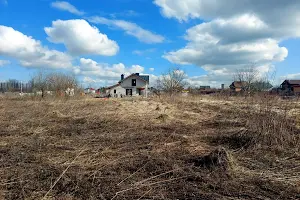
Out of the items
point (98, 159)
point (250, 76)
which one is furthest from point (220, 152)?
point (250, 76)

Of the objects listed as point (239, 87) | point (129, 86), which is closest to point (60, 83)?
point (239, 87)

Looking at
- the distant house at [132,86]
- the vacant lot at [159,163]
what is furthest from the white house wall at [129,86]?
the vacant lot at [159,163]

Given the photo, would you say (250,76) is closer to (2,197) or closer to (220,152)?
(220,152)

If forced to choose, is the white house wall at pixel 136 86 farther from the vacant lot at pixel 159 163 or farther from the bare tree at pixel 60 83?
the vacant lot at pixel 159 163

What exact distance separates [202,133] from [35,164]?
5.35m

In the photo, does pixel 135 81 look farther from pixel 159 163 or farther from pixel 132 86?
pixel 159 163

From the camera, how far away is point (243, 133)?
744cm

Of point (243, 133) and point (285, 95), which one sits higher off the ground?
point (285, 95)

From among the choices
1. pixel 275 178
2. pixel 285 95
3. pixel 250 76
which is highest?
pixel 250 76

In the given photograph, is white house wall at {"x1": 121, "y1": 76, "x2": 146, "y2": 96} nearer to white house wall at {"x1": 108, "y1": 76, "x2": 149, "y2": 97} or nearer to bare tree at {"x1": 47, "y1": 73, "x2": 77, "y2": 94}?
white house wall at {"x1": 108, "y1": 76, "x2": 149, "y2": 97}

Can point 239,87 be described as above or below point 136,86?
below

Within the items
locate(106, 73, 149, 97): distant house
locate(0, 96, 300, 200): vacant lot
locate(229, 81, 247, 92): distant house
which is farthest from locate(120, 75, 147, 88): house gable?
locate(0, 96, 300, 200): vacant lot

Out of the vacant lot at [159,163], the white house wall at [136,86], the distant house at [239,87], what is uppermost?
the white house wall at [136,86]

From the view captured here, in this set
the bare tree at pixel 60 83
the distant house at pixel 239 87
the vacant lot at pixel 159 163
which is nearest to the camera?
the vacant lot at pixel 159 163
